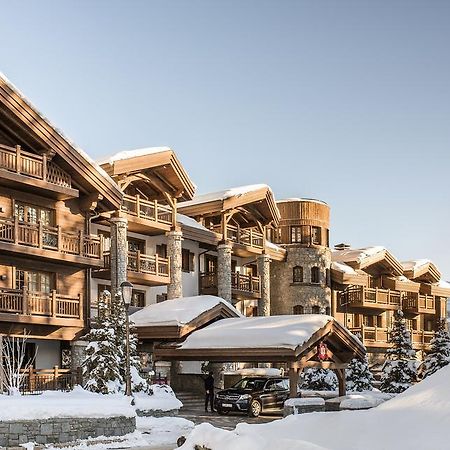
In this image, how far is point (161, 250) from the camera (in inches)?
1527

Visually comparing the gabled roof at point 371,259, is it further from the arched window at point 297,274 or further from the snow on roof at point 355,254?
the arched window at point 297,274

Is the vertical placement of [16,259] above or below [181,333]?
above

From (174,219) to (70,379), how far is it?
10770 millimetres

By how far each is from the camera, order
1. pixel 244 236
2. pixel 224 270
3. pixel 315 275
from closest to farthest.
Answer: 1. pixel 224 270
2. pixel 244 236
3. pixel 315 275

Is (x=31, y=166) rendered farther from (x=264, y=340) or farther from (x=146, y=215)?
(x=264, y=340)

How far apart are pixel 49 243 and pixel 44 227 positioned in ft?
2.90

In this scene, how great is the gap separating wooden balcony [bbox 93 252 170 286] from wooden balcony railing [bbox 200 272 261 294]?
5.64 metres

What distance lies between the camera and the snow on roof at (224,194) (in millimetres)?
40406

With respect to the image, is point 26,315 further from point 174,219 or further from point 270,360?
point 174,219

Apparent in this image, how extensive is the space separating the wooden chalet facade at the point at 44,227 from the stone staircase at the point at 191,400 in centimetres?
563

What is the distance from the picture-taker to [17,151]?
91.5ft

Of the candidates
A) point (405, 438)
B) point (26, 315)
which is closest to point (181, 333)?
point (26, 315)

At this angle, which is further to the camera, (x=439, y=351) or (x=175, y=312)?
(x=439, y=351)

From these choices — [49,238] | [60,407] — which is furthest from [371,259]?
[60,407]
